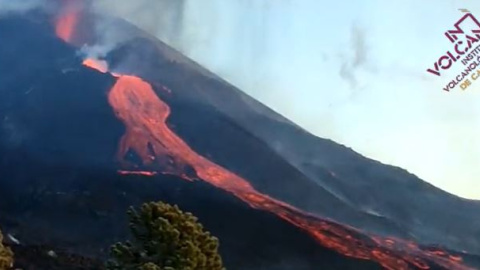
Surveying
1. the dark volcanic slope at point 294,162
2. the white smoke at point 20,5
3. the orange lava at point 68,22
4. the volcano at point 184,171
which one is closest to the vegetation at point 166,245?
the volcano at point 184,171

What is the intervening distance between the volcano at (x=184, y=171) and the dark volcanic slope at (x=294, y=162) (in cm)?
1

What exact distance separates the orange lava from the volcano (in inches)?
0.6

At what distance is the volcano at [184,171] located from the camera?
940 cm

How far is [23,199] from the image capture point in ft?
30.9

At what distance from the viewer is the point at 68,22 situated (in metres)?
Answer: 9.94

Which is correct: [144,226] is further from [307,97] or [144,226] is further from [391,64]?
[391,64]

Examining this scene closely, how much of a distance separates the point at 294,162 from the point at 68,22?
2717 millimetres

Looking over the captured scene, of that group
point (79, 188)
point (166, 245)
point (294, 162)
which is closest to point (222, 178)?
point (294, 162)

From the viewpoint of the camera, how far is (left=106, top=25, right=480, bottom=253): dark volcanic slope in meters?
9.71

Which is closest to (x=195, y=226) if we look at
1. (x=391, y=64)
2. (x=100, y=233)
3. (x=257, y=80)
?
(x=100, y=233)

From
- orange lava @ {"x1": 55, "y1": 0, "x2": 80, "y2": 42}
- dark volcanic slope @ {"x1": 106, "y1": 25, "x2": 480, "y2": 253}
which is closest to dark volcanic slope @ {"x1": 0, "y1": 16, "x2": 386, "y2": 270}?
orange lava @ {"x1": 55, "y1": 0, "x2": 80, "y2": 42}

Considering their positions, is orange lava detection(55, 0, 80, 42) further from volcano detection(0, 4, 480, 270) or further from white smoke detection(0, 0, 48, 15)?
white smoke detection(0, 0, 48, 15)

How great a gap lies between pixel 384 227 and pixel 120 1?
11.6 feet

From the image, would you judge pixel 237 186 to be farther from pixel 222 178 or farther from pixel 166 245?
pixel 166 245
